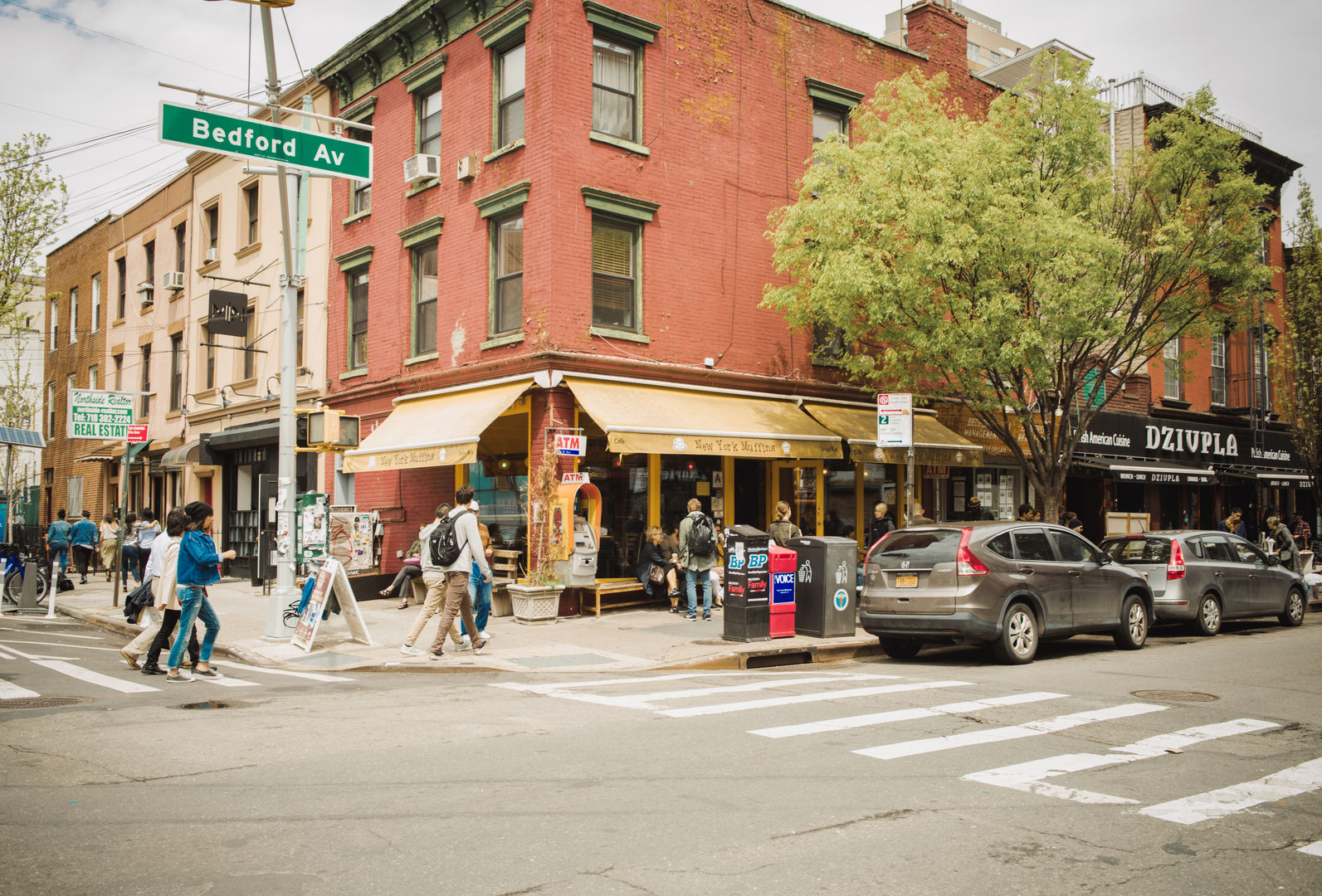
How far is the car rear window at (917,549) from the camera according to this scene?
38.2ft

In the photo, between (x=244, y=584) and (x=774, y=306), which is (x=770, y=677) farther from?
(x=244, y=584)

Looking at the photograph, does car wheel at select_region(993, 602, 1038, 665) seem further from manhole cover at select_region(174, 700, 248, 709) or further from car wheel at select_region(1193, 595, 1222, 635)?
manhole cover at select_region(174, 700, 248, 709)

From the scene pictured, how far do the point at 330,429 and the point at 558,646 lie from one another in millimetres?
4309

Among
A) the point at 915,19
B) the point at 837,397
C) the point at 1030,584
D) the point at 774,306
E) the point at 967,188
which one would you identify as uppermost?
the point at 915,19

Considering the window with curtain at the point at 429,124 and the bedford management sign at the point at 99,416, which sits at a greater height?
the window with curtain at the point at 429,124

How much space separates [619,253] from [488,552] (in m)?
5.56

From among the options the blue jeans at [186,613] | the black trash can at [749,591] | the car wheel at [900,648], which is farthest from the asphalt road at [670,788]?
the black trash can at [749,591]

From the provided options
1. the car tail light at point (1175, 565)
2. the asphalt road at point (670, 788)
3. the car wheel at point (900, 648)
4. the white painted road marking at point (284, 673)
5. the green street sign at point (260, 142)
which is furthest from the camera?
the car tail light at point (1175, 565)

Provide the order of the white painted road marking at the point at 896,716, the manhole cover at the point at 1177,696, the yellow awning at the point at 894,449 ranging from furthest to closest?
1. the yellow awning at the point at 894,449
2. the manhole cover at the point at 1177,696
3. the white painted road marking at the point at 896,716

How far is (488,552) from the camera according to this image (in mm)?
16453

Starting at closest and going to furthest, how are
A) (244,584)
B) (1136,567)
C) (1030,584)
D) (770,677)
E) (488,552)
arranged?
(770,677) → (1030,584) → (1136,567) → (488,552) → (244,584)

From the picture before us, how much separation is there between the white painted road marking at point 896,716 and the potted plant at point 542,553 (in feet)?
26.4

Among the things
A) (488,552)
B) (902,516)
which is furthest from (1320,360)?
(488,552)

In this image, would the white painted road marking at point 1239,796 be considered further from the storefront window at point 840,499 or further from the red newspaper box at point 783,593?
the storefront window at point 840,499
